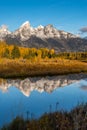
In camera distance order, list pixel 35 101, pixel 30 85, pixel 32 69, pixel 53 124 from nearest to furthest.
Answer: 1. pixel 53 124
2. pixel 35 101
3. pixel 30 85
4. pixel 32 69

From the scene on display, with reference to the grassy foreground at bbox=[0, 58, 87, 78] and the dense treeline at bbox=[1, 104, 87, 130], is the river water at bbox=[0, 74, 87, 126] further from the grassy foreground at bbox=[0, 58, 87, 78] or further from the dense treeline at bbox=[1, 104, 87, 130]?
the grassy foreground at bbox=[0, 58, 87, 78]

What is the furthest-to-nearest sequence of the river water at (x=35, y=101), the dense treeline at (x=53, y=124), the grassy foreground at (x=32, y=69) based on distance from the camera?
1. the grassy foreground at (x=32, y=69)
2. the river water at (x=35, y=101)
3. the dense treeline at (x=53, y=124)

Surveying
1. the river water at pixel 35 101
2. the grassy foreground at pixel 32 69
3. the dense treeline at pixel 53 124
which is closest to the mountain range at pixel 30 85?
the river water at pixel 35 101

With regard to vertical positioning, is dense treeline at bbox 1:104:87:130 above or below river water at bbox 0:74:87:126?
above

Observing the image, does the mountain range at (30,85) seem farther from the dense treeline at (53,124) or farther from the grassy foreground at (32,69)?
the dense treeline at (53,124)

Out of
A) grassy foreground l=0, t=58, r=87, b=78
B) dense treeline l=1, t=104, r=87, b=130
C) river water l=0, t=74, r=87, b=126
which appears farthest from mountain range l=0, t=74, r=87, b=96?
dense treeline l=1, t=104, r=87, b=130

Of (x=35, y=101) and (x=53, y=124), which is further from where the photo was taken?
(x=35, y=101)

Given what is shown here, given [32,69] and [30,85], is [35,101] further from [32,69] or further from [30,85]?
[32,69]

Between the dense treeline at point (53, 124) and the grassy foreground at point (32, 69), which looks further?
the grassy foreground at point (32, 69)

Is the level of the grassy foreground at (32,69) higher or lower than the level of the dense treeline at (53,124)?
lower

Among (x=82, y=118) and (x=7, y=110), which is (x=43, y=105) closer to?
(x=7, y=110)

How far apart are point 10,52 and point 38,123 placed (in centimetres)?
14044

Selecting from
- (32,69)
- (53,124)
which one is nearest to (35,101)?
(53,124)

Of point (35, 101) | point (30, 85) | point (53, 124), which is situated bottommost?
point (30, 85)
